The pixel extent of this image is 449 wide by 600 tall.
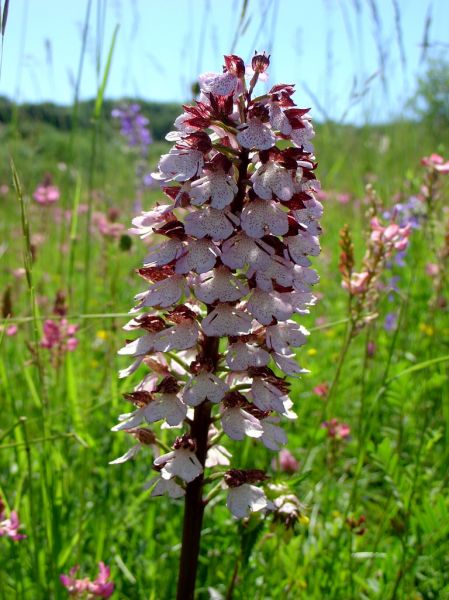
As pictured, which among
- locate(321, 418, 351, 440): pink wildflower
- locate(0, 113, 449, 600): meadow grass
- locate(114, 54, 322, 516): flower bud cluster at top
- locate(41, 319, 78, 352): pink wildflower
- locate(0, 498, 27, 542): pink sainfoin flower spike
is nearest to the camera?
locate(114, 54, 322, 516): flower bud cluster at top

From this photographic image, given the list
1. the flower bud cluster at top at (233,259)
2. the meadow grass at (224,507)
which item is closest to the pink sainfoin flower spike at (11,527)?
the meadow grass at (224,507)

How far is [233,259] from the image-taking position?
0.98 meters

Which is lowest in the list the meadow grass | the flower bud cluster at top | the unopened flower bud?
the meadow grass

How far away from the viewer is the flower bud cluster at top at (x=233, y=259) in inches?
39.2

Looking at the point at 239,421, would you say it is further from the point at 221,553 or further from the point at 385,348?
the point at 385,348

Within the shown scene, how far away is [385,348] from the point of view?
10.9ft

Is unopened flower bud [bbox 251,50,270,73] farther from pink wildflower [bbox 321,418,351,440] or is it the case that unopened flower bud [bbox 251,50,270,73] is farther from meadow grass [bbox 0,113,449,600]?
pink wildflower [bbox 321,418,351,440]

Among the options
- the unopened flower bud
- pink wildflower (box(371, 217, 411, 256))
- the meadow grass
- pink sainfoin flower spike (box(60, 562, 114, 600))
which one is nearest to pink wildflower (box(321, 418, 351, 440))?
the meadow grass

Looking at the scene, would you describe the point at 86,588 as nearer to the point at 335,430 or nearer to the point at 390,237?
the point at 335,430

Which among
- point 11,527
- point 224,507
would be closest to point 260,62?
point 11,527

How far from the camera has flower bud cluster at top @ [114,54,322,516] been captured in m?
1.00

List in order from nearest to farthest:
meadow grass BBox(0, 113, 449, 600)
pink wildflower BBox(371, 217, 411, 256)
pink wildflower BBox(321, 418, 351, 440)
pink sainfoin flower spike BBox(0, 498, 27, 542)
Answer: pink sainfoin flower spike BBox(0, 498, 27, 542) < meadow grass BBox(0, 113, 449, 600) < pink wildflower BBox(371, 217, 411, 256) < pink wildflower BBox(321, 418, 351, 440)

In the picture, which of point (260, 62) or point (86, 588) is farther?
point (86, 588)

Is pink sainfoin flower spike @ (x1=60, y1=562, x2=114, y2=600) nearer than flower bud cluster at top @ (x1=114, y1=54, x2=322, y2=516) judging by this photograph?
No
